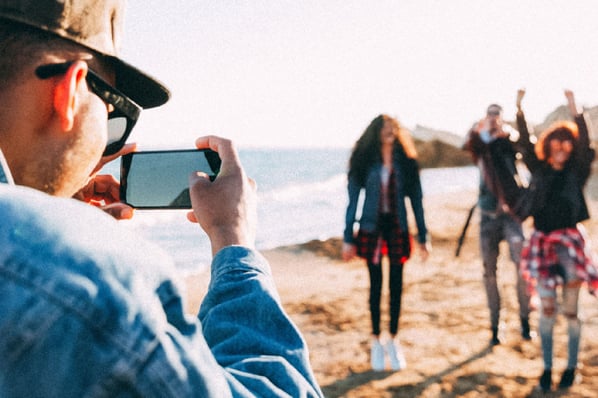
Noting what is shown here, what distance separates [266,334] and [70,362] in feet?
1.21

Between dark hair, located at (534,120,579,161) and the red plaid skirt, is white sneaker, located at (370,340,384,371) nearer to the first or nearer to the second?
the red plaid skirt

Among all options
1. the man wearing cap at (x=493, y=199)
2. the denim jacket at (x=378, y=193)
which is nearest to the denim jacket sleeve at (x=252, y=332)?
the denim jacket at (x=378, y=193)

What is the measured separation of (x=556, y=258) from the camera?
3904 millimetres

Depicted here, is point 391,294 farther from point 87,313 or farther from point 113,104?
point 87,313

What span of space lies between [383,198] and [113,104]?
3558 millimetres

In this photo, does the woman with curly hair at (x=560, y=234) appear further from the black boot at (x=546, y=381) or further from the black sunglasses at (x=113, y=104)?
the black sunglasses at (x=113, y=104)

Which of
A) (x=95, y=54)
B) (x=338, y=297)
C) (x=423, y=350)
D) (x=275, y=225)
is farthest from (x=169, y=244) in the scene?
(x=95, y=54)

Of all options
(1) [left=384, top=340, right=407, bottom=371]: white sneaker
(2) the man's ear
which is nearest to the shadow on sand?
(1) [left=384, top=340, right=407, bottom=371]: white sneaker

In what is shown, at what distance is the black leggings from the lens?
449 cm

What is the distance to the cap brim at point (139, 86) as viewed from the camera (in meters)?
1.06

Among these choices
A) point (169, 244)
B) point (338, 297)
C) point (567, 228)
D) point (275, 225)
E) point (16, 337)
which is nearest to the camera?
point (16, 337)

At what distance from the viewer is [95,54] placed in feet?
3.14

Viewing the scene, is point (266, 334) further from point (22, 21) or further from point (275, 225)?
point (275, 225)

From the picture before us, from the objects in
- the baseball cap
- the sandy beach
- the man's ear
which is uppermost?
the baseball cap
